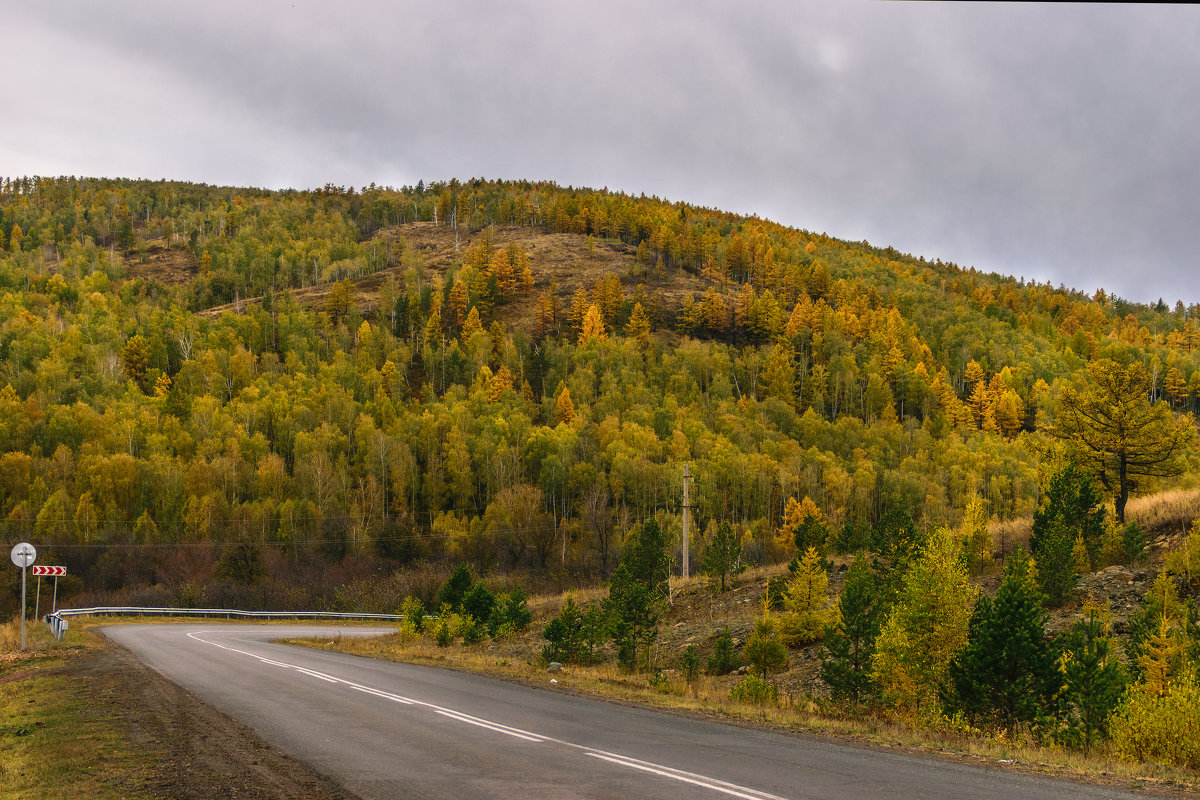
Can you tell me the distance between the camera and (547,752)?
9812 mm

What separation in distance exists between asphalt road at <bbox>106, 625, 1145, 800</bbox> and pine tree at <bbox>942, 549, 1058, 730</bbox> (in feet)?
17.2

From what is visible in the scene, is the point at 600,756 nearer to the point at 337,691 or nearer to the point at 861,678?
the point at 337,691

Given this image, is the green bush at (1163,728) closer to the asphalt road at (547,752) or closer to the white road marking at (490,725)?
the asphalt road at (547,752)

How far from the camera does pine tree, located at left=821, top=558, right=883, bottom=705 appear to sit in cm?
1770

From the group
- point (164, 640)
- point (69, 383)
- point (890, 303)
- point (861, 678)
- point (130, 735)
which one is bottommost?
point (164, 640)

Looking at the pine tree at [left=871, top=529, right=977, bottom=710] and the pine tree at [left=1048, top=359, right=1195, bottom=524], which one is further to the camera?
the pine tree at [left=1048, top=359, right=1195, bottom=524]

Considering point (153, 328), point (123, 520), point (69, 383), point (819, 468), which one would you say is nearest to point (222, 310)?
point (153, 328)

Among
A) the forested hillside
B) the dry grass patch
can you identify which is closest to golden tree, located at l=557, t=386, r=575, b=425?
the forested hillside

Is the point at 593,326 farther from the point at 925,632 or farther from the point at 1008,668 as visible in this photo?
the point at 1008,668

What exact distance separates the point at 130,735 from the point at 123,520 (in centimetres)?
8908

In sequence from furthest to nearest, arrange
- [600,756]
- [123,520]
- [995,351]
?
1. [995,351]
2. [123,520]
3. [600,756]

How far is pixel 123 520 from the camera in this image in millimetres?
85062

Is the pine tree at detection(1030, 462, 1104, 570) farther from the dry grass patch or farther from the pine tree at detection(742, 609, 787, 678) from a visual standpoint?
the dry grass patch

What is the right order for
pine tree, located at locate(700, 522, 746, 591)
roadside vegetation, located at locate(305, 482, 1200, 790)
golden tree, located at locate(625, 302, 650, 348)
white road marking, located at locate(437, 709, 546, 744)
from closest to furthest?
white road marking, located at locate(437, 709, 546, 744) < roadside vegetation, located at locate(305, 482, 1200, 790) < pine tree, located at locate(700, 522, 746, 591) < golden tree, located at locate(625, 302, 650, 348)
